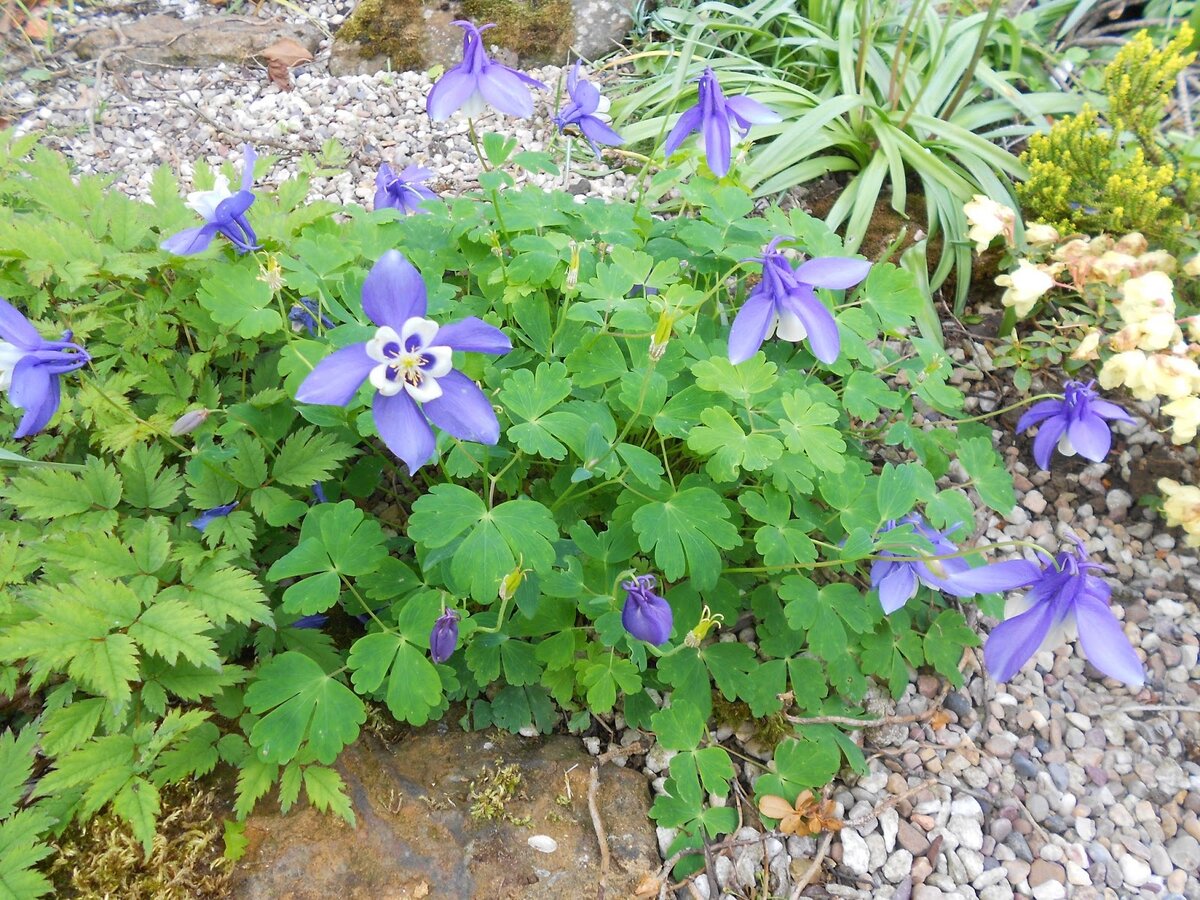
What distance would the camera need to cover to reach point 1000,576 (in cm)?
166

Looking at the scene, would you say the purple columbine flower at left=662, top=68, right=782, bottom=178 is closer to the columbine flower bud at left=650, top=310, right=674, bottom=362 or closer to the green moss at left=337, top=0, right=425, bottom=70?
the columbine flower bud at left=650, top=310, right=674, bottom=362

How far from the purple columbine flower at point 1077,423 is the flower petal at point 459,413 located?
1768 millimetres

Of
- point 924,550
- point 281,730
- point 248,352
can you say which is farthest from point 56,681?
point 924,550

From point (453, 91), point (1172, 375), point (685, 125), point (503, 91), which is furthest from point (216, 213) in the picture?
point (1172, 375)

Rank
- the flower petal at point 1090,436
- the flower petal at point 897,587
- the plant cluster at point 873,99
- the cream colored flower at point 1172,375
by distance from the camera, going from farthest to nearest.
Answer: the plant cluster at point 873,99
the cream colored flower at point 1172,375
the flower petal at point 1090,436
the flower petal at point 897,587

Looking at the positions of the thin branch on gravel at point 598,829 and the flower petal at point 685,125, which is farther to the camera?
the flower petal at point 685,125

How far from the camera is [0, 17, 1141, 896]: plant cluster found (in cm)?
156

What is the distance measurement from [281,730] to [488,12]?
3.90 m

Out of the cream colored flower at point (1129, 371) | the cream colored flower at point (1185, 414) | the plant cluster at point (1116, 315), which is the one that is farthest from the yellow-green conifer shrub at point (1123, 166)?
the cream colored flower at point (1185, 414)

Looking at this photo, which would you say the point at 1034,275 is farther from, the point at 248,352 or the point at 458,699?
the point at 248,352

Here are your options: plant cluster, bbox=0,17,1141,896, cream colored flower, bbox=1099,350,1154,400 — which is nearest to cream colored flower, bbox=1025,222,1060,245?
cream colored flower, bbox=1099,350,1154,400

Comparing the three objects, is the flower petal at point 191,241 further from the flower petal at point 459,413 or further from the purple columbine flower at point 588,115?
the purple columbine flower at point 588,115

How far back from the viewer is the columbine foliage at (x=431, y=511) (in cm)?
165

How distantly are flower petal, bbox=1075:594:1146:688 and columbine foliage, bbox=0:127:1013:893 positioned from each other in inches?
16.8
